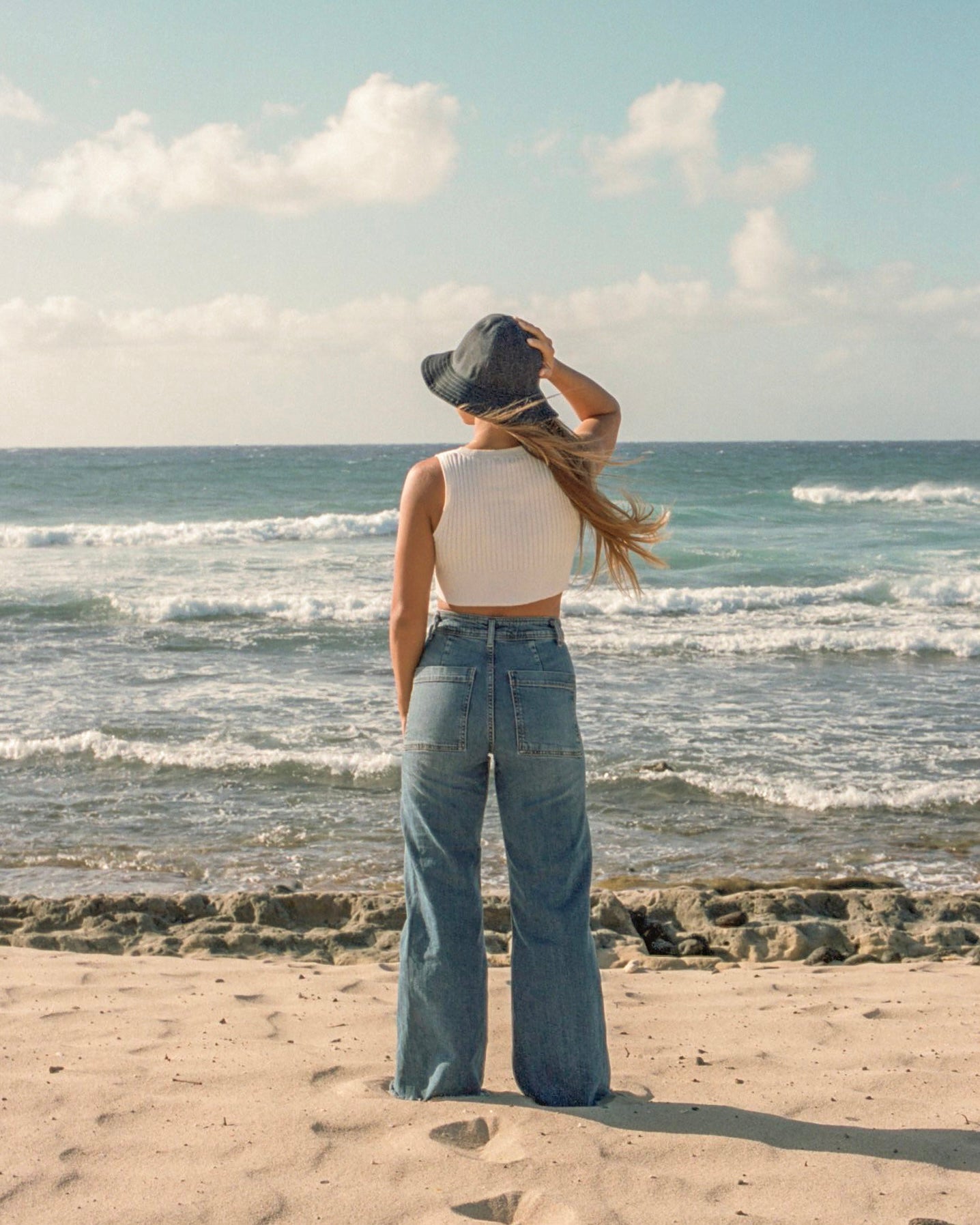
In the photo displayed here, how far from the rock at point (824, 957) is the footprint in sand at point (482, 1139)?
2428 millimetres

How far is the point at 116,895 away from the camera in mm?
5477

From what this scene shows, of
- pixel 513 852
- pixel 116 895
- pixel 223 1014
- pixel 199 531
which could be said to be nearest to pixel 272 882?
pixel 116 895

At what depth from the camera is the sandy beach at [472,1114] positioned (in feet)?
8.16

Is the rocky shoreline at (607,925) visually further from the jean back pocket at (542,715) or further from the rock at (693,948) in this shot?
the jean back pocket at (542,715)

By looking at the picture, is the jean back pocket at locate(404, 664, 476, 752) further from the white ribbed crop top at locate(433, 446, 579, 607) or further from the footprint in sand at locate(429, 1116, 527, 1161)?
the footprint in sand at locate(429, 1116, 527, 1161)

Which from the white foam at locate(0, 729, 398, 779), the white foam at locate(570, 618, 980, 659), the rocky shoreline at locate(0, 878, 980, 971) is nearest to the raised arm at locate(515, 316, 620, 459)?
the rocky shoreline at locate(0, 878, 980, 971)

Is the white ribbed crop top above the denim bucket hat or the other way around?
the other way around

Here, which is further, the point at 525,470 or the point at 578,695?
the point at 578,695

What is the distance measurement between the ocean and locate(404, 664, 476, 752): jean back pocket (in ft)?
2.31

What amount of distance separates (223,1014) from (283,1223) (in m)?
1.48

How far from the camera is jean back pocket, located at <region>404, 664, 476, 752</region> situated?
114 inches

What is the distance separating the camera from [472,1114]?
290cm

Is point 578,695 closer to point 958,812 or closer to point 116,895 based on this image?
point 958,812

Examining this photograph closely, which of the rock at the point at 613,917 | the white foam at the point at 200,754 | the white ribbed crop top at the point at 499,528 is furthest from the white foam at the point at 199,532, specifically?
the white ribbed crop top at the point at 499,528
